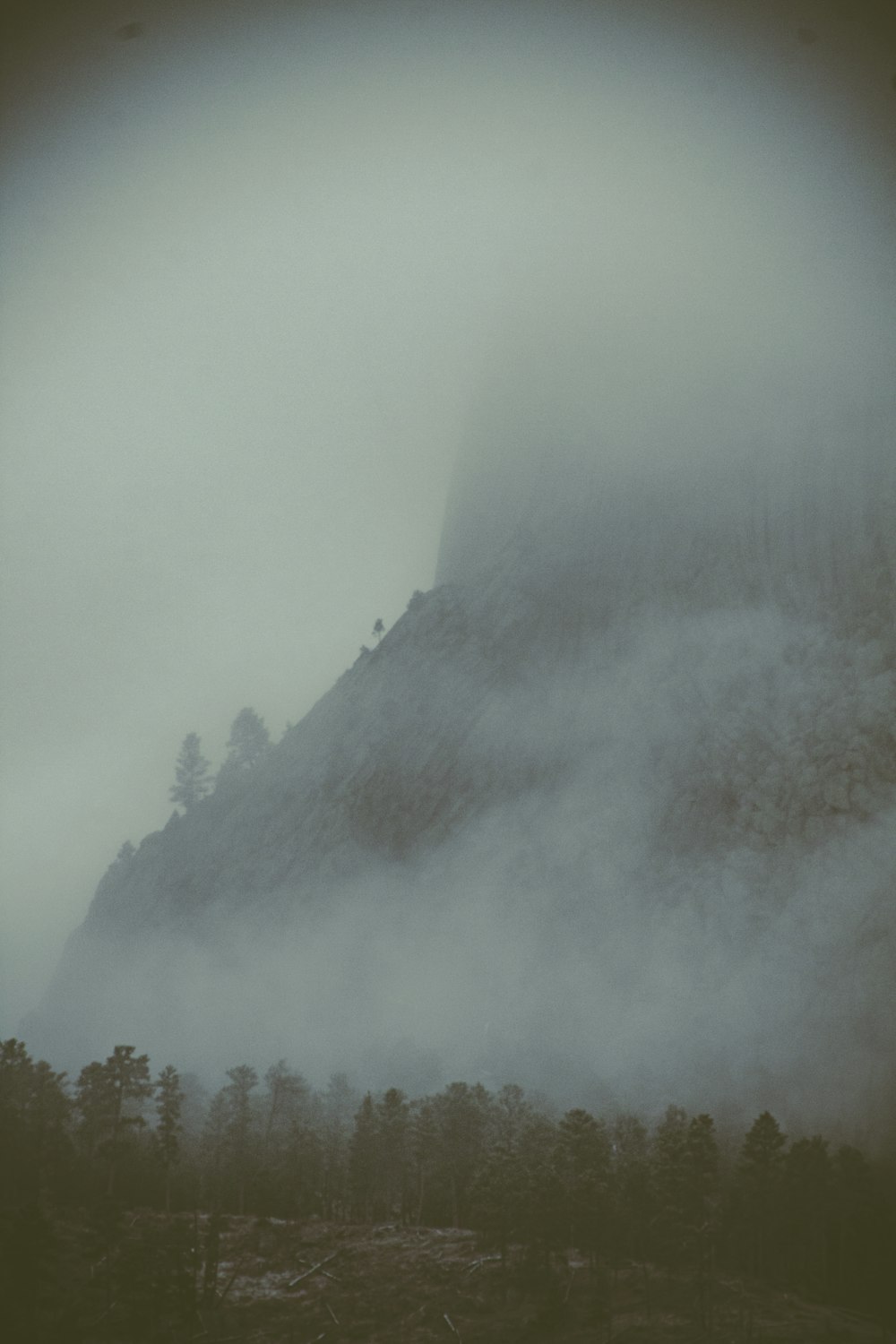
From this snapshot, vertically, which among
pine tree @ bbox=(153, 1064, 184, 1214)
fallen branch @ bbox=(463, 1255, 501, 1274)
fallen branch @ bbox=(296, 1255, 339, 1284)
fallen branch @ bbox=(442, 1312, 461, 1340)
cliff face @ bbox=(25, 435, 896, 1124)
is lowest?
fallen branch @ bbox=(442, 1312, 461, 1340)

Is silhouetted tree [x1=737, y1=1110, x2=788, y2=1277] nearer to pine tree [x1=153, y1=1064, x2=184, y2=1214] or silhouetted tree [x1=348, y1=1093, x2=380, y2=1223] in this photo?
silhouetted tree [x1=348, y1=1093, x2=380, y2=1223]

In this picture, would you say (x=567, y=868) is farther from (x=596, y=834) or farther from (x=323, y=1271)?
(x=323, y=1271)

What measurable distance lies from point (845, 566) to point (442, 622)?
63114 millimetres

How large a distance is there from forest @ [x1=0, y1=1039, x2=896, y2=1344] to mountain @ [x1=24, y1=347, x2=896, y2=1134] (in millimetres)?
40251

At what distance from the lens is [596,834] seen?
5591 inches

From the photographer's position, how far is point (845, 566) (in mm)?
152000

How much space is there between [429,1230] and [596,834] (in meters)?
73.4

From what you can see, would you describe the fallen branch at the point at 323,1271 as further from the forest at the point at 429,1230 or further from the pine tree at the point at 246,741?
the pine tree at the point at 246,741

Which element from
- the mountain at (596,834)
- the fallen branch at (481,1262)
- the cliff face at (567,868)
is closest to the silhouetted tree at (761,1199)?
the fallen branch at (481,1262)

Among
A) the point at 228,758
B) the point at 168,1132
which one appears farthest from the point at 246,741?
the point at 168,1132

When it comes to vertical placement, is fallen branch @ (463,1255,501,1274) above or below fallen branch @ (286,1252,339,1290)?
above

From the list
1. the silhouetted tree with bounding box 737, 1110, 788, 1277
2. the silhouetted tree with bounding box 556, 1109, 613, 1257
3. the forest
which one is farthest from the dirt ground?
the silhouetted tree with bounding box 737, 1110, 788, 1277

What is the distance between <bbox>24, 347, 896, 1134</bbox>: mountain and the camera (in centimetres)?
12612

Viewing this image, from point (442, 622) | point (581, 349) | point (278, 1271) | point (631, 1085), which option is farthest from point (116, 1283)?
point (581, 349)
